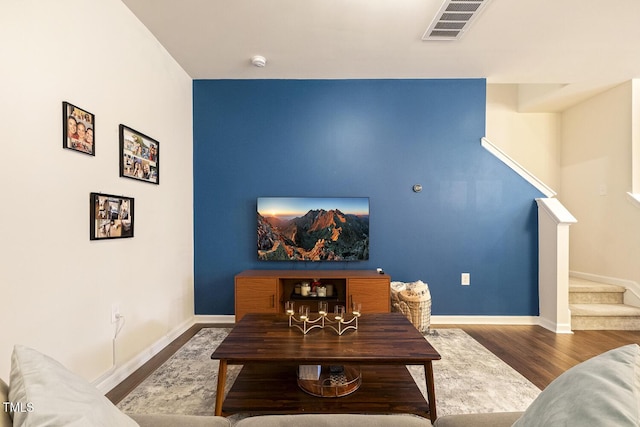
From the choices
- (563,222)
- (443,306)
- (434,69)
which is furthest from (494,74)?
(443,306)

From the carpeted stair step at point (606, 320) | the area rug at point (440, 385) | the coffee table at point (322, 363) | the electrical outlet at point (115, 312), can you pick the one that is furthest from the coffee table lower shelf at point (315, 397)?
the carpeted stair step at point (606, 320)

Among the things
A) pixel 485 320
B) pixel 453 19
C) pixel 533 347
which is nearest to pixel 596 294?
pixel 485 320

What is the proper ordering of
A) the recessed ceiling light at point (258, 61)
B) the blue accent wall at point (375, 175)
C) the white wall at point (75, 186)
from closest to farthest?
the white wall at point (75, 186), the recessed ceiling light at point (258, 61), the blue accent wall at point (375, 175)

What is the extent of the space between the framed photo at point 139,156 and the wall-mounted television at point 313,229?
45.9 inches

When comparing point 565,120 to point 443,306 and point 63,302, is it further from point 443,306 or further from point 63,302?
point 63,302

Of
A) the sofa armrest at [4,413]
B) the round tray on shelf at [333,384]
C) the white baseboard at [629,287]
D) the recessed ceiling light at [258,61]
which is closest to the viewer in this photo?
the sofa armrest at [4,413]

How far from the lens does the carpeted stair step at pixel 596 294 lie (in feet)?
12.1

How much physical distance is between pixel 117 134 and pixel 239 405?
6.66ft

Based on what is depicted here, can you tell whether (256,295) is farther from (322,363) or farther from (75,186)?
(75,186)

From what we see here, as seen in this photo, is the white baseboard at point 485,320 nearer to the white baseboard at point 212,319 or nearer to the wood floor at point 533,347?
the wood floor at point 533,347

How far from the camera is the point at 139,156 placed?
2.60 m

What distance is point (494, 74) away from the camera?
3.57m

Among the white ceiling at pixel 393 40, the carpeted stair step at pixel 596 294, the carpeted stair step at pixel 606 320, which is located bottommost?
the carpeted stair step at pixel 606 320

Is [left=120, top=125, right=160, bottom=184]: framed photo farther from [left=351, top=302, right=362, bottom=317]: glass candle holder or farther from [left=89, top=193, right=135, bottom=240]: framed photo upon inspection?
[left=351, top=302, right=362, bottom=317]: glass candle holder
